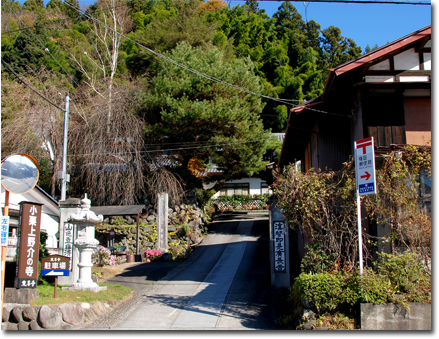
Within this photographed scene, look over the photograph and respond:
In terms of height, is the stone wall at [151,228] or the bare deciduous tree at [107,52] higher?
the bare deciduous tree at [107,52]

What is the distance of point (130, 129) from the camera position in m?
23.0

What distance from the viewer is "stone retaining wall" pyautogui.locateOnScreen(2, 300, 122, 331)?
350 inches

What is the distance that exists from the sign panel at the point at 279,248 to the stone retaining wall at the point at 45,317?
547cm

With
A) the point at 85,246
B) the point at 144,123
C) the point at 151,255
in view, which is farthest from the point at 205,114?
the point at 85,246

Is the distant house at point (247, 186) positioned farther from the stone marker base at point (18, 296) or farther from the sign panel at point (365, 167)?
the sign panel at point (365, 167)

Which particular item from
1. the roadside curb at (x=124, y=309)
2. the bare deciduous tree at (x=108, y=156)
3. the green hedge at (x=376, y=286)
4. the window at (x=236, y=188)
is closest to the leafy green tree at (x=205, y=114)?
the bare deciduous tree at (x=108, y=156)

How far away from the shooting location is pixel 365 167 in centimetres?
732

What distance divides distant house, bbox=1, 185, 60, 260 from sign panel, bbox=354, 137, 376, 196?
11.6m

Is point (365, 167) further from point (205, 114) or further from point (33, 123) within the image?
point (33, 123)

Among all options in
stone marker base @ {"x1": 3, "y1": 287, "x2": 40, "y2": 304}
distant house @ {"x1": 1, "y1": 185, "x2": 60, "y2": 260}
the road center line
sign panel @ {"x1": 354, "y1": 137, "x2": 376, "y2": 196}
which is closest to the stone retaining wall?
stone marker base @ {"x1": 3, "y1": 287, "x2": 40, "y2": 304}

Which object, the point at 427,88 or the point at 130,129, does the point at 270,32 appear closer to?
the point at 130,129

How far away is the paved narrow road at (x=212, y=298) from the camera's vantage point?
8906 mm

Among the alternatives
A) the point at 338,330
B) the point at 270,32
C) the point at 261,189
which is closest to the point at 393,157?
the point at 338,330

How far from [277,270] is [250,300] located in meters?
1.43
